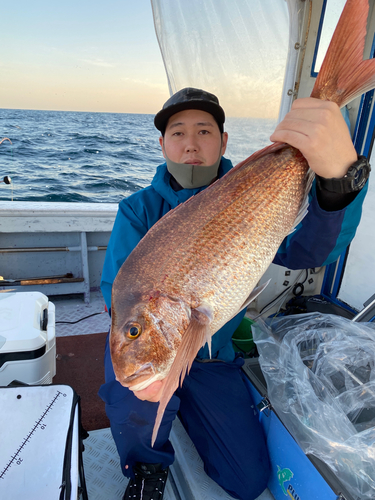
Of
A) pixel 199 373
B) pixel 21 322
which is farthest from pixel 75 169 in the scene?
pixel 199 373

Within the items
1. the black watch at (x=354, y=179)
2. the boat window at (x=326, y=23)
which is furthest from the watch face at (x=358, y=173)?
the boat window at (x=326, y=23)

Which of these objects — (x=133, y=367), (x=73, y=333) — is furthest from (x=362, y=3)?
(x=73, y=333)

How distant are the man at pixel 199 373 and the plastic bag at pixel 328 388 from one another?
315mm

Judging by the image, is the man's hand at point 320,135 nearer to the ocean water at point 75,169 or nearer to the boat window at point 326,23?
the boat window at point 326,23

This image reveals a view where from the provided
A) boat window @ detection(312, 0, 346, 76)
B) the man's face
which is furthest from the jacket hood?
boat window @ detection(312, 0, 346, 76)

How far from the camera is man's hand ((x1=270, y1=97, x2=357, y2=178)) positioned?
1.12 m

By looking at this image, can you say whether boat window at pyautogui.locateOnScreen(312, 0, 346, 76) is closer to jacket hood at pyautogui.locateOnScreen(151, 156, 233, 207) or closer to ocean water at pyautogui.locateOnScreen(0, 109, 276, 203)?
jacket hood at pyautogui.locateOnScreen(151, 156, 233, 207)

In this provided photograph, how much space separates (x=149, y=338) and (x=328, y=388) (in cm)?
125

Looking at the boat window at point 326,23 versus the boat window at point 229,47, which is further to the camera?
the boat window at point 326,23

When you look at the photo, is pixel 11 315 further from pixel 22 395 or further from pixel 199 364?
pixel 199 364

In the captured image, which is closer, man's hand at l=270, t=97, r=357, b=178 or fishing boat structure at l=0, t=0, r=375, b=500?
man's hand at l=270, t=97, r=357, b=178

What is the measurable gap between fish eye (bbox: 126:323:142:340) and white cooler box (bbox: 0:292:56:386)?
1409 mm

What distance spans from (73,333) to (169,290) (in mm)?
2923

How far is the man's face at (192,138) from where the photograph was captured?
2.09m
